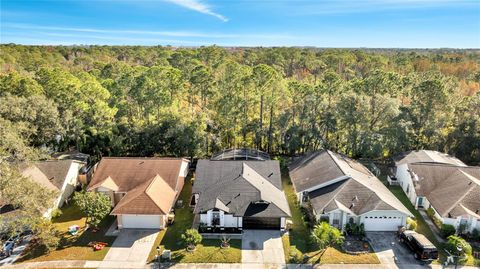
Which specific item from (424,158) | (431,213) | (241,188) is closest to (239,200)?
(241,188)

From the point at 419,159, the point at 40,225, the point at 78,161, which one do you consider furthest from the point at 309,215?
the point at 78,161

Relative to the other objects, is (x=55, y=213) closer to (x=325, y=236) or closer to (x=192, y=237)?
(x=192, y=237)

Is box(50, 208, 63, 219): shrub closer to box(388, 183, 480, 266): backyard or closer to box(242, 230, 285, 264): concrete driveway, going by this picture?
box(242, 230, 285, 264): concrete driveway

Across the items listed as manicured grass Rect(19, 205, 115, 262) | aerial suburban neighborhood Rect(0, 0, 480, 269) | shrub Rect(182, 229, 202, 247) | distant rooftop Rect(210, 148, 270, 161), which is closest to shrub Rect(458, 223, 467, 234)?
aerial suburban neighborhood Rect(0, 0, 480, 269)

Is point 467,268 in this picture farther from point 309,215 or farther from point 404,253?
point 309,215

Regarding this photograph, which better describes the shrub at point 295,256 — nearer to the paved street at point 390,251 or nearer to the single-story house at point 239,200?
the single-story house at point 239,200

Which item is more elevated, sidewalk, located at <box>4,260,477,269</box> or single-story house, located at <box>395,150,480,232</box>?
single-story house, located at <box>395,150,480,232</box>
